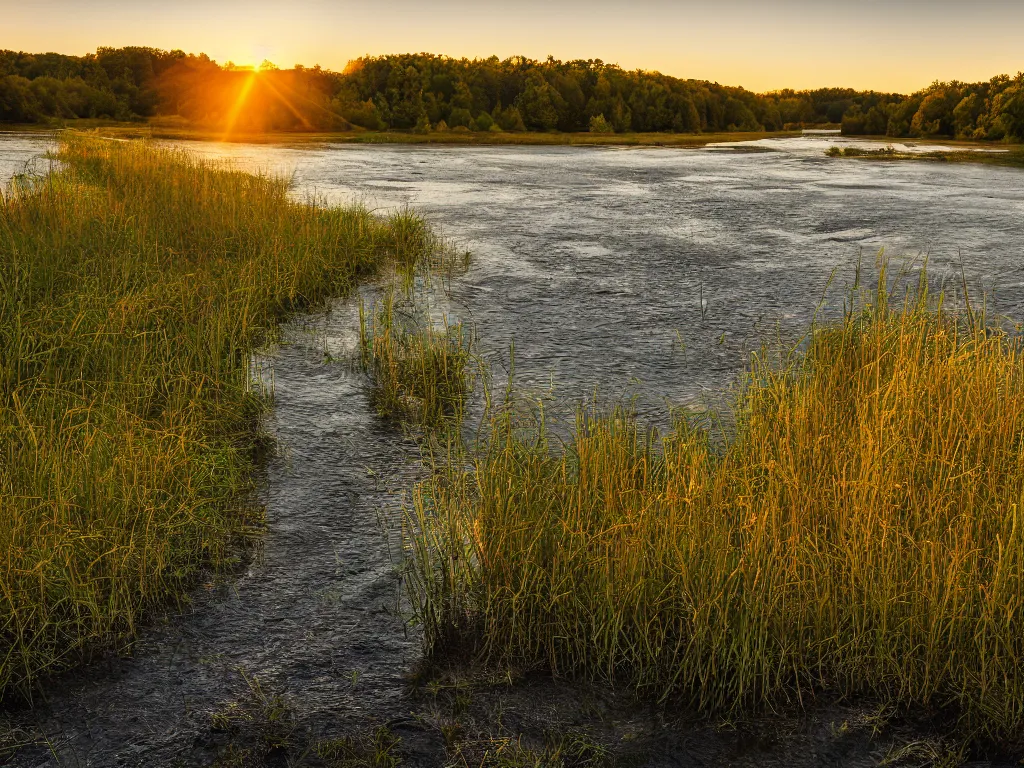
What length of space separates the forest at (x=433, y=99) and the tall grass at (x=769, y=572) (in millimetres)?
55521

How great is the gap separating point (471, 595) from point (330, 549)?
1.16m

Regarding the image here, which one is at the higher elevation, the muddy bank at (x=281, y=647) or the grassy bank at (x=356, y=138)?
the grassy bank at (x=356, y=138)

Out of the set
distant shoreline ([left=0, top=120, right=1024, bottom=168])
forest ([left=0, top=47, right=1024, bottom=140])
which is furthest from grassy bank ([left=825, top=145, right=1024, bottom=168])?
forest ([left=0, top=47, right=1024, bottom=140])

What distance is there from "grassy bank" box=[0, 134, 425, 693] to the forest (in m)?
52.2

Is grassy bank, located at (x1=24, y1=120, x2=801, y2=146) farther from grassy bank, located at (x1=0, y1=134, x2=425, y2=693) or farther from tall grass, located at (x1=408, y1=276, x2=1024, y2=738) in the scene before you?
tall grass, located at (x1=408, y1=276, x2=1024, y2=738)

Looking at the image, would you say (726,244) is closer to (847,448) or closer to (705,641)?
(847,448)

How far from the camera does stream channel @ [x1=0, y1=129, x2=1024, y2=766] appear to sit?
3891 millimetres

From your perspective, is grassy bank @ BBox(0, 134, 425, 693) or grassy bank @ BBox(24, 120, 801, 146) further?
grassy bank @ BBox(24, 120, 801, 146)

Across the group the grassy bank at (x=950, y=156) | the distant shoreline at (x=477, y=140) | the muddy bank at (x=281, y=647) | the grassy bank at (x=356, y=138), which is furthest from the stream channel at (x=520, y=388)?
the grassy bank at (x=356, y=138)

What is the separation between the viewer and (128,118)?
71.9 meters

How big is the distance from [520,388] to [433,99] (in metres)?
81.6

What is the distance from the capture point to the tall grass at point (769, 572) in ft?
13.1

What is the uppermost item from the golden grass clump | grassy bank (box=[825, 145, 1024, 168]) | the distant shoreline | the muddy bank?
the distant shoreline

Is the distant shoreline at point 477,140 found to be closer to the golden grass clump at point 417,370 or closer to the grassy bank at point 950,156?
the grassy bank at point 950,156
